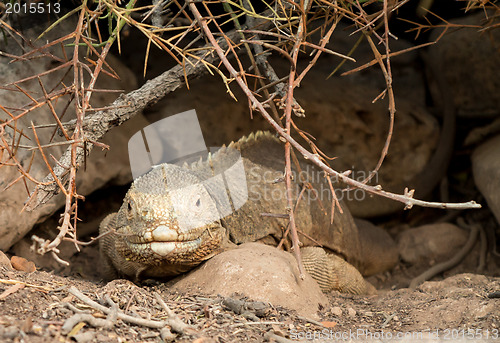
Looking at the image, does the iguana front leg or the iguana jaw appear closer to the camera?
the iguana jaw

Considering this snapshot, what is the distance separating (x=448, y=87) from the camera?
6.19m

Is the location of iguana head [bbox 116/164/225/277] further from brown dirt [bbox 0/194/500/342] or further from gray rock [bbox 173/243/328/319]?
brown dirt [bbox 0/194/500/342]

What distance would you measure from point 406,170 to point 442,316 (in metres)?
3.46

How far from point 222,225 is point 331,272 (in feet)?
3.39

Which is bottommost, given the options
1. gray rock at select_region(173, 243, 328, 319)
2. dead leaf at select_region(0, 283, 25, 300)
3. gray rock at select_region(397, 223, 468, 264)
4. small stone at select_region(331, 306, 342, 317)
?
gray rock at select_region(397, 223, 468, 264)

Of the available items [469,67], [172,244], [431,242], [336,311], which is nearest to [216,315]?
[172,244]

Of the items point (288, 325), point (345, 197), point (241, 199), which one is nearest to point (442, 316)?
point (288, 325)

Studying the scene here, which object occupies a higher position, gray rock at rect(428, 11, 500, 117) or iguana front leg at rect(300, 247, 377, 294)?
gray rock at rect(428, 11, 500, 117)

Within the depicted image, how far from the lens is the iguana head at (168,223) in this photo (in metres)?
3.22

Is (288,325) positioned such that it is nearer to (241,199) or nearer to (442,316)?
(442,316)

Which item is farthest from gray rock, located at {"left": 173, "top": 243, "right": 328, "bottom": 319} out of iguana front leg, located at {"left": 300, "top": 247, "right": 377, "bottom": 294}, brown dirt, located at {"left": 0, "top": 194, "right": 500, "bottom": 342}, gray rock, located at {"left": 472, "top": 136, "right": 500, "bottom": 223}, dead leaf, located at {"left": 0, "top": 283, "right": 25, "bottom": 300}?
gray rock, located at {"left": 472, "top": 136, "right": 500, "bottom": 223}

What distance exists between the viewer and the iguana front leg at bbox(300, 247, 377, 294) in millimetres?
4059

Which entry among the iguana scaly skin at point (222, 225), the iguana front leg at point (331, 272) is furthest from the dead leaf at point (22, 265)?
the iguana front leg at point (331, 272)

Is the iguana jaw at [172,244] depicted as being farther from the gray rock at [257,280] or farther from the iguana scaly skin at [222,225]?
the gray rock at [257,280]
